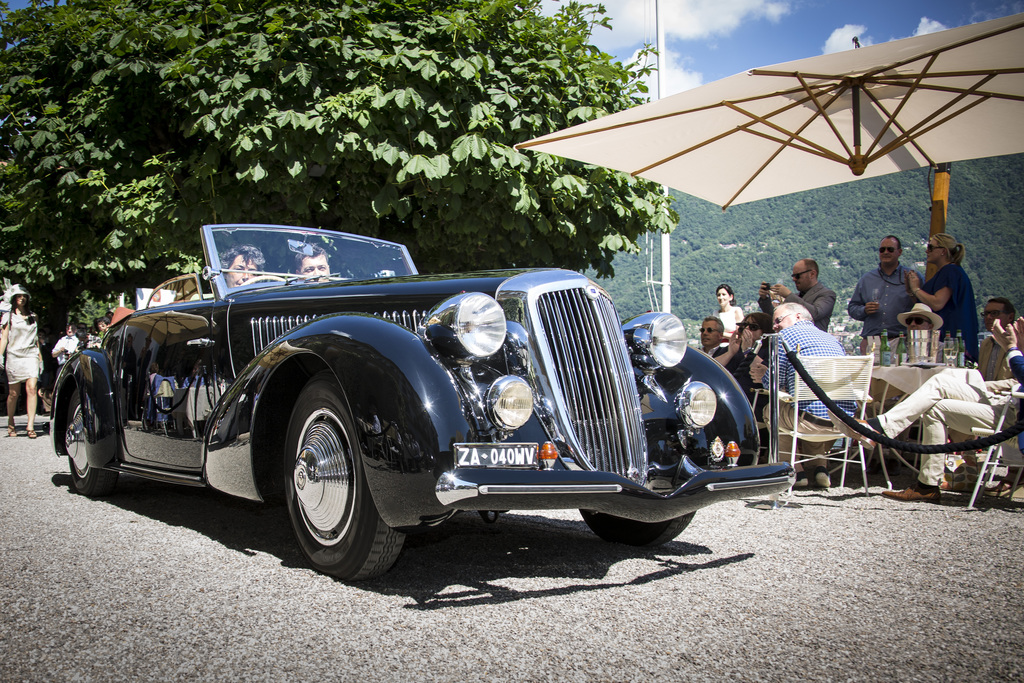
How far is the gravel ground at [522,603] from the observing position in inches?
83.6

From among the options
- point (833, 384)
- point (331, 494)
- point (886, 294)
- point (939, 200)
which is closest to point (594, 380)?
point (331, 494)

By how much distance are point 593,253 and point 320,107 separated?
13.3 ft

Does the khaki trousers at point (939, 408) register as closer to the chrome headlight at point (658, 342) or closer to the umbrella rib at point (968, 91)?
the umbrella rib at point (968, 91)

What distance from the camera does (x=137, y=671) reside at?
6.73ft

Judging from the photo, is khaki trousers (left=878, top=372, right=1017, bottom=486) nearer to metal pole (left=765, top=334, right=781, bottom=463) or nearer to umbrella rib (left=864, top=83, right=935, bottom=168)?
metal pole (left=765, top=334, right=781, bottom=463)

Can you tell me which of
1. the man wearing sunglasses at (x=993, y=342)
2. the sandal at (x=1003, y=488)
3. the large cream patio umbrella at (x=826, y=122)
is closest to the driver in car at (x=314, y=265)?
the large cream patio umbrella at (x=826, y=122)

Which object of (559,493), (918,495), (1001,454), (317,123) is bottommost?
(918,495)

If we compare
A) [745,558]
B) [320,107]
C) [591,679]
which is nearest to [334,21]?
[320,107]

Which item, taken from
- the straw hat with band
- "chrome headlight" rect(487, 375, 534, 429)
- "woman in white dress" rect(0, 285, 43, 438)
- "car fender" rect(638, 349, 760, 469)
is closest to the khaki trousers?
the straw hat with band

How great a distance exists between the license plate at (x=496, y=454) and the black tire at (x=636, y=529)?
3.93ft

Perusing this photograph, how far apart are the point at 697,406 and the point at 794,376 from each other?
7.47ft

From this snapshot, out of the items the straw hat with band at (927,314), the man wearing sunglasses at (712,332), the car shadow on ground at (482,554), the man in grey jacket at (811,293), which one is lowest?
the car shadow on ground at (482,554)

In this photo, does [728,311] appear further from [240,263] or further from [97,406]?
[97,406]

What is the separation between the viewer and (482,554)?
3449 millimetres
